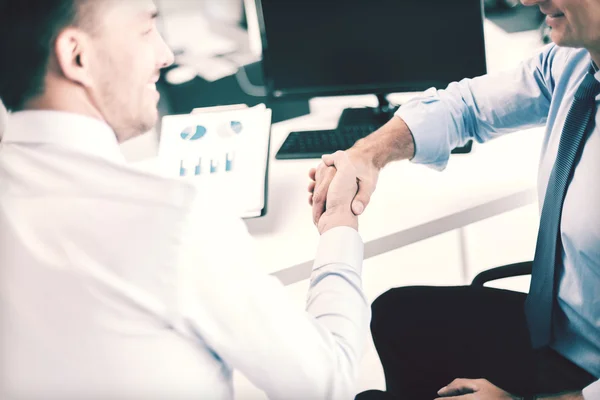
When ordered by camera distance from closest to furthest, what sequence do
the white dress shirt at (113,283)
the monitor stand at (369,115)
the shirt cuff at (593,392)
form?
1. the white dress shirt at (113,283)
2. the shirt cuff at (593,392)
3. the monitor stand at (369,115)

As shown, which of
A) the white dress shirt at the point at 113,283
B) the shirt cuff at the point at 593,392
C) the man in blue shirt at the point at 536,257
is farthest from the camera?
the man in blue shirt at the point at 536,257

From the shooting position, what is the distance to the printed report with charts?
1184mm

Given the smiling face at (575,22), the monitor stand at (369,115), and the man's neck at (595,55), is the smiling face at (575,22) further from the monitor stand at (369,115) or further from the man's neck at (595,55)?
the monitor stand at (369,115)

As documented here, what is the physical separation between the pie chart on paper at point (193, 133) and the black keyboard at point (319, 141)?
0.67 ft

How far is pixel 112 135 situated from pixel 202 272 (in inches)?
9.3

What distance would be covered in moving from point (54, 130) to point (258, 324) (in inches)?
13.0

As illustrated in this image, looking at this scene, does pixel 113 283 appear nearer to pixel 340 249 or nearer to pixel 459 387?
pixel 340 249

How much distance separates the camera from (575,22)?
0.91 metres

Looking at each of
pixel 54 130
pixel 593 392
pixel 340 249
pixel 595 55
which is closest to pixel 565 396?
pixel 593 392

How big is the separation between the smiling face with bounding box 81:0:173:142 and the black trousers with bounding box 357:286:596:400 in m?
0.70

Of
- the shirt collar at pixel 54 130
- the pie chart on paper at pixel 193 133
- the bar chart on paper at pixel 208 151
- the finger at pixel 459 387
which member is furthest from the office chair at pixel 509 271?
the shirt collar at pixel 54 130

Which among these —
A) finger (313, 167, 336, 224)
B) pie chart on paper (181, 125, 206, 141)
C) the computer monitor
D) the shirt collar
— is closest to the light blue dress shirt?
the computer monitor

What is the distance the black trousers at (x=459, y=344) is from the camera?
109 cm

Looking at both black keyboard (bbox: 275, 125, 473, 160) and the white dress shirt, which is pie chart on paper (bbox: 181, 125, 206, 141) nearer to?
black keyboard (bbox: 275, 125, 473, 160)
